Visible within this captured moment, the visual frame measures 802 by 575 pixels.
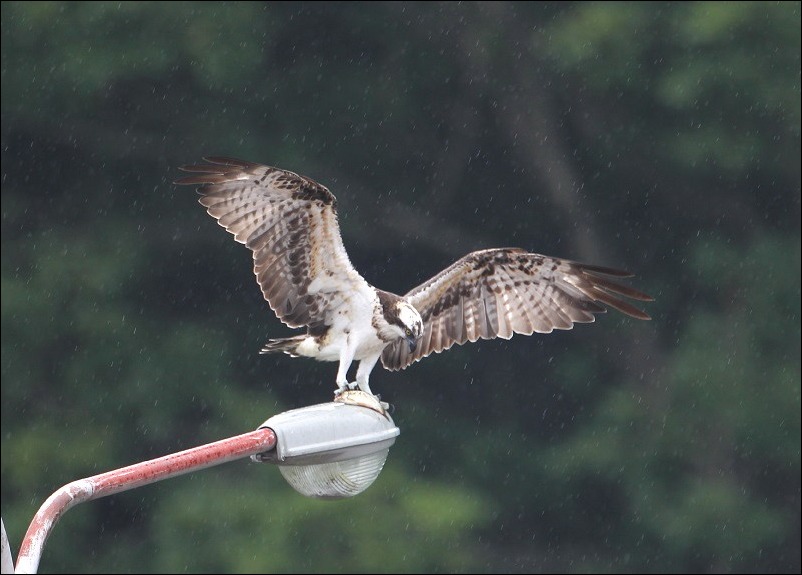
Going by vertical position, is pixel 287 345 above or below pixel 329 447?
above

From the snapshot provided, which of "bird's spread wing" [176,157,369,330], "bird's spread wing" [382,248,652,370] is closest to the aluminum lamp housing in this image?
"bird's spread wing" [176,157,369,330]

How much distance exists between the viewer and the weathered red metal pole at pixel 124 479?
293 centimetres

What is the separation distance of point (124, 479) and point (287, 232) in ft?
10.0

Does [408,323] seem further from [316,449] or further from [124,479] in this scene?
[124,479]

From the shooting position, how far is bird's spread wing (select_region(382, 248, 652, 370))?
6875mm

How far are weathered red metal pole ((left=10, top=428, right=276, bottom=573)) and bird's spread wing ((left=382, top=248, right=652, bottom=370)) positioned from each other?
321 cm

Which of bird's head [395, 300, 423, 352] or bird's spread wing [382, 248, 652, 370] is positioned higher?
bird's spread wing [382, 248, 652, 370]

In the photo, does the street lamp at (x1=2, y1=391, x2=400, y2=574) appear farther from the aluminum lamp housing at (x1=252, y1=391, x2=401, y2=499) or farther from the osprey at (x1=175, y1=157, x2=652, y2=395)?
the osprey at (x1=175, y1=157, x2=652, y2=395)

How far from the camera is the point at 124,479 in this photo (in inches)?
127


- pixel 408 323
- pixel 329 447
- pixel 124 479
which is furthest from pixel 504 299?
pixel 124 479

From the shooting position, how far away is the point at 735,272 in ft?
44.3

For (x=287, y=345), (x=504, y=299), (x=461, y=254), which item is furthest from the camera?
(x=461, y=254)

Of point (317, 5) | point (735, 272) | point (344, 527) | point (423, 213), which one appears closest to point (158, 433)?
point (344, 527)

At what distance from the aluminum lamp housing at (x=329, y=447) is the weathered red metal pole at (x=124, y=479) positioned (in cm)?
6
